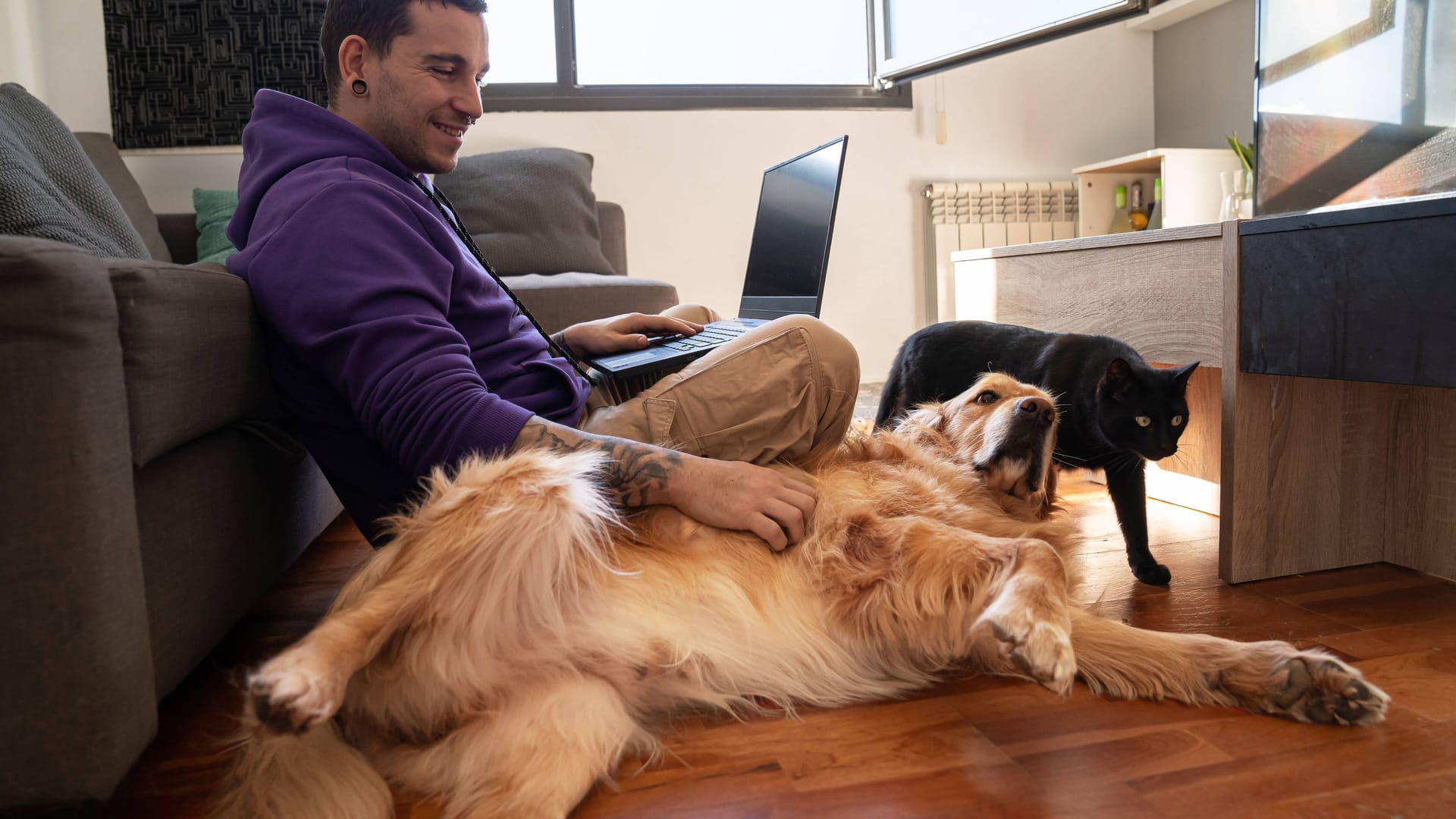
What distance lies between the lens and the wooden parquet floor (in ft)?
2.89

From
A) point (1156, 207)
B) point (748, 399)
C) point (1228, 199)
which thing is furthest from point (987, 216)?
point (748, 399)

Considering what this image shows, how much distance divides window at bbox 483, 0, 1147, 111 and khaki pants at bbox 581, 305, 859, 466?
2644 mm

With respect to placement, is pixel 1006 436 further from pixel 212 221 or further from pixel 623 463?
→ pixel 212 221

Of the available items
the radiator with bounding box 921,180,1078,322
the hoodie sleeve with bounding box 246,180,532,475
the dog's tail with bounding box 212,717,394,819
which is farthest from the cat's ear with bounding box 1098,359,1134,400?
the radiator with bounding box 921,180,1078,322

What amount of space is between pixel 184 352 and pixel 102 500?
0.24 m

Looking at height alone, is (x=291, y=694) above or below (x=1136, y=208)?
below

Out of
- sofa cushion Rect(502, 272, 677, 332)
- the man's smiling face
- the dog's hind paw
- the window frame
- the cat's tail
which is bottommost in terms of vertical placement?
the dog's hind paw

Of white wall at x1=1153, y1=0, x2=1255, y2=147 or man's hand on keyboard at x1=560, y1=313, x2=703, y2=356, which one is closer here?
man's hand on keyboard at x1=560, y1=313, x2=703, y2=356

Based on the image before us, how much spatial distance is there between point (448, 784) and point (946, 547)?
646 mm

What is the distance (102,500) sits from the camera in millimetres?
766

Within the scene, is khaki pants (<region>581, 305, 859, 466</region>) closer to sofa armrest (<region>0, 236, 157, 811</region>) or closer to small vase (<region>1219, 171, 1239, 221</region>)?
sofa armrest (<region>0, 236, 157, 811</region>)

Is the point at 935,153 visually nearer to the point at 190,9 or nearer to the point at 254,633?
the point at 190,9

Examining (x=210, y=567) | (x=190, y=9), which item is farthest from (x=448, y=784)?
(x=190, y=9)

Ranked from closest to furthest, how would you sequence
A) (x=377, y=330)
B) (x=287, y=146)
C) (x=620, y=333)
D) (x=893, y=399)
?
1. (x=377, y=330)
2. (x=287, y=146)
3. (x=620, y=333)
4. (x=893, y=399)
